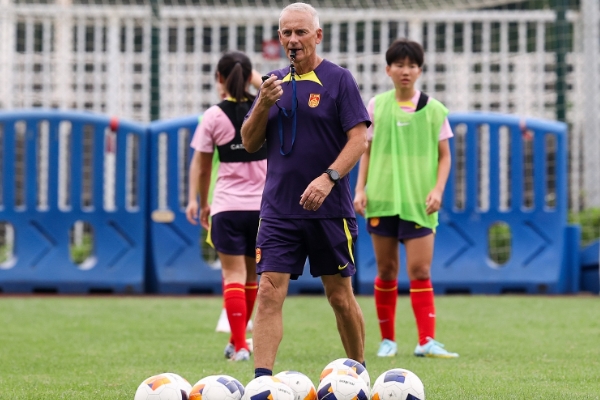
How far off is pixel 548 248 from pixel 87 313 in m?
5.30

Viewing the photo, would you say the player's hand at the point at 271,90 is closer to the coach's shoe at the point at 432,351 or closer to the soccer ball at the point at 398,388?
the soccer ball at the point at 398,388

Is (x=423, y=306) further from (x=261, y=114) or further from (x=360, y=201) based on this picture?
(x=261, y=114)

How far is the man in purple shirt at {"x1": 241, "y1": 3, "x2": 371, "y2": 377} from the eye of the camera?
5.19m

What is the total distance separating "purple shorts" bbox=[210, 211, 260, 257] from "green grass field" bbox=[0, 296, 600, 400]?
73cm

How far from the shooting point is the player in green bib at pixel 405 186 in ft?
23.7

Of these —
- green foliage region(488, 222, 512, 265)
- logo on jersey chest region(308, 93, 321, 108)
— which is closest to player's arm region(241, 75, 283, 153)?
logo on jersey chest region(308, 93, 321, 108)

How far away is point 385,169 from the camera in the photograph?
24.3 feet

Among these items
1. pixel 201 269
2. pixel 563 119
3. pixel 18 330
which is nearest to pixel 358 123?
pixel 18 330

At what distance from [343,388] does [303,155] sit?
1.20 meters

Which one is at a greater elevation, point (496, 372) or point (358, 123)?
point (358, 123)

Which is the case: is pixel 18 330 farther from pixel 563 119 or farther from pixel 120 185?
pixel 563 119

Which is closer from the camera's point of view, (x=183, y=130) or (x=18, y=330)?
(x=18, y=330)

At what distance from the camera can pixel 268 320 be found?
16.8ft

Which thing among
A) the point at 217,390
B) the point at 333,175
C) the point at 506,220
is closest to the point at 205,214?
the point at 333,175
